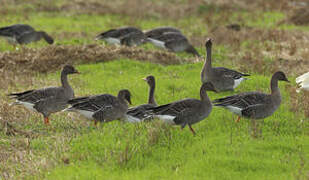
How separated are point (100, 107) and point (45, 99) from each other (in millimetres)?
1625

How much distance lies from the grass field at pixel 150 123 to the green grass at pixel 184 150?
22mm

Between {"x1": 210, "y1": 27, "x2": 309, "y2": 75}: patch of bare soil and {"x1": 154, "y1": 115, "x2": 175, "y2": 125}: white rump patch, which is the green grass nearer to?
{"x1": 154, "y1": 115, "x2": 175, "y2": 125}: white rump patch

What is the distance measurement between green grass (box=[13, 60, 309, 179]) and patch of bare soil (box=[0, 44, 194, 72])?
6.02 metres

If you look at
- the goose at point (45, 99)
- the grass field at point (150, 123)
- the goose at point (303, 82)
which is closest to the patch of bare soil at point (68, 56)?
the grass field at point (150, 123)

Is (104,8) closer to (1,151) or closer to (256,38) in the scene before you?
(256,38)

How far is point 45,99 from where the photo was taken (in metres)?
12.4

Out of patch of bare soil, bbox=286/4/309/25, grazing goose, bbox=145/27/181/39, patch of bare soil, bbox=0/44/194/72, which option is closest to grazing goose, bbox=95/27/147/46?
grazing goose, bbox=145/27/181/39

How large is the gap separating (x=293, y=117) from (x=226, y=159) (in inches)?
154

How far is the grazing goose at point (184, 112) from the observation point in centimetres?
1109

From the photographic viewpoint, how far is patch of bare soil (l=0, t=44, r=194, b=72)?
1892 cm

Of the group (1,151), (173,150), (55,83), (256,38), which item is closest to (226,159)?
(173,150)

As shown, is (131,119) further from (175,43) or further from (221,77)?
(175,43)

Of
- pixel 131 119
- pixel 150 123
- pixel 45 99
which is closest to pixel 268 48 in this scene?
pixel 131 119

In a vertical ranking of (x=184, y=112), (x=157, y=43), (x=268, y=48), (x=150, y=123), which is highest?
(x=184, y=112)
